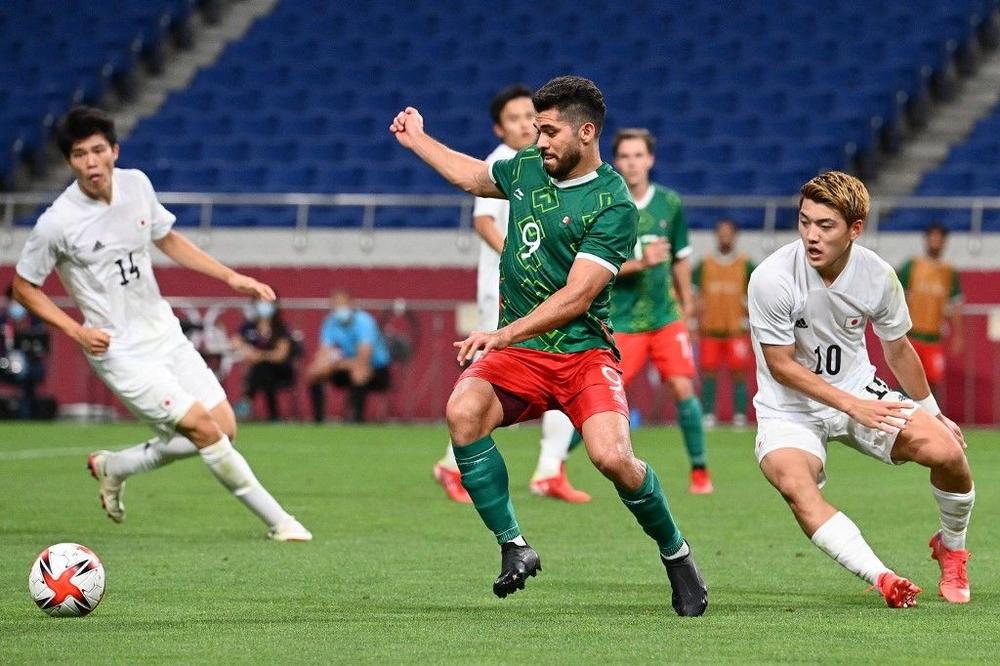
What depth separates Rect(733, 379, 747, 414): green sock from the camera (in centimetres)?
2016

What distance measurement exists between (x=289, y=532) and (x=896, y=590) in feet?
12.2

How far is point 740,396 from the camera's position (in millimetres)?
20188

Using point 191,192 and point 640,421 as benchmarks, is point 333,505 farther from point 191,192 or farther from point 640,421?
point 191,192

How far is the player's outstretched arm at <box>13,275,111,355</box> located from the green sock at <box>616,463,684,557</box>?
11.7 feet

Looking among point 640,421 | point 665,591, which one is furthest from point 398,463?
point 665,591

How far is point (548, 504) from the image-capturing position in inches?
454

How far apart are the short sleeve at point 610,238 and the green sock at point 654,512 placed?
813mm

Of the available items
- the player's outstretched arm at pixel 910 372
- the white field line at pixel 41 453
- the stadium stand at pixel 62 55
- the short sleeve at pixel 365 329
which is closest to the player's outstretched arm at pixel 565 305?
the player's outstretched arm at pixel 910 372

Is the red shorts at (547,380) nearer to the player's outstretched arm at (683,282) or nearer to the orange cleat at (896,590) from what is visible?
the orange cleat at (896,590)

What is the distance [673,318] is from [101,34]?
17.4 m

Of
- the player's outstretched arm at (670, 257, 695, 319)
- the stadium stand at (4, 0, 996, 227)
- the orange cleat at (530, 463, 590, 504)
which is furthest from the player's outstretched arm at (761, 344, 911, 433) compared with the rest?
the stadium stand at (4, 0, 996, 227)

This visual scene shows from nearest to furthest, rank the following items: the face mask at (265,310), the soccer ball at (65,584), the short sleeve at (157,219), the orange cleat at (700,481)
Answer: the soccer ball at (65,584) → the short sleeve at (157,219) → the orange cleat at (700,481) → the face mask at (265,310)

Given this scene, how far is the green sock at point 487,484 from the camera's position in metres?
6.96

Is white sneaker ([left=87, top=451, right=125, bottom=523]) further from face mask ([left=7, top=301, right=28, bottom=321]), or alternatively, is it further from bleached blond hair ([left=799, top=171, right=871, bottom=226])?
face mask ([left=7, top=301, right=28, bottom=321])
